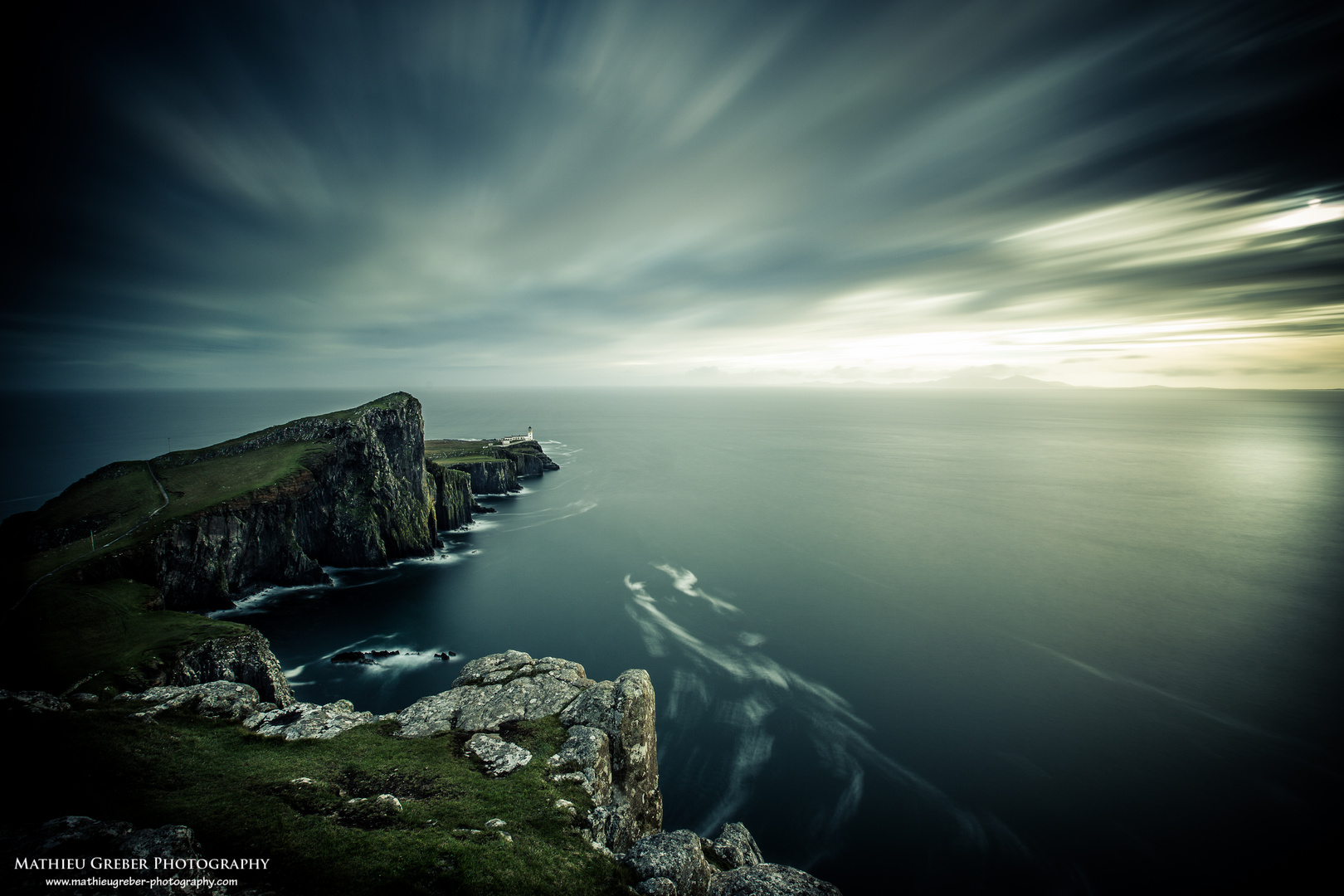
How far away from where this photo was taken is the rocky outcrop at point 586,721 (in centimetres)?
2267

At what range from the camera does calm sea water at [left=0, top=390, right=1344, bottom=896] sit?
3073cm

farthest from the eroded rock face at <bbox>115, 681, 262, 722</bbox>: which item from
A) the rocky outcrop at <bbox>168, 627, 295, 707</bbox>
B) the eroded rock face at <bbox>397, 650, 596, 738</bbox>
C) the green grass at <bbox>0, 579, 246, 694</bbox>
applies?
the eroded rock face at <bbox>397, 650, 596, 738</bbox>

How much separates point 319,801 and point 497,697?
11.2 metres

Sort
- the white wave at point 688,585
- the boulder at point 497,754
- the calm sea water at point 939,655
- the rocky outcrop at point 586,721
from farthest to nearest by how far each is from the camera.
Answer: the white wave at point 688,585, the calm sea water at point 939,655, the rocky outcrop at point 586,721, the boulder at point 497,754

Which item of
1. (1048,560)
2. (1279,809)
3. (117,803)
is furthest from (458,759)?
(1048,560)

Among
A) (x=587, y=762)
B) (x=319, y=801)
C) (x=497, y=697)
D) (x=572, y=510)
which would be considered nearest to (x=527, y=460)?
(x=572, y=510)

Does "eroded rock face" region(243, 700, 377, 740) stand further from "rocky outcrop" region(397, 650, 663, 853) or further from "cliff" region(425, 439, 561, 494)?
"cliff" region(425, 439, 561, 494)

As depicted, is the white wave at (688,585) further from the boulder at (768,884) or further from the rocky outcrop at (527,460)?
the rocky outcrop at (527,460)

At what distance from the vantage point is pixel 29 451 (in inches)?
5448

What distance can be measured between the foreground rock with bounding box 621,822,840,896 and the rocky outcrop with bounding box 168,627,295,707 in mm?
28205

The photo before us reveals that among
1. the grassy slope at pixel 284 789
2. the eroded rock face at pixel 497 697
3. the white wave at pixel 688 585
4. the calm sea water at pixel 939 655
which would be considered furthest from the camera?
the white wave at pixel 688 585

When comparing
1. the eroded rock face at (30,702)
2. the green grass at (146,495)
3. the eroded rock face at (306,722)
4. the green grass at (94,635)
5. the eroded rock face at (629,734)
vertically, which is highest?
the green grass at (146,495)

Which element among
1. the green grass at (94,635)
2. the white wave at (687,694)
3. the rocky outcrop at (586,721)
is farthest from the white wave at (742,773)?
the green grass at (94,635)

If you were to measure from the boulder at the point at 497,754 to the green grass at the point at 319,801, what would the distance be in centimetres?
51
